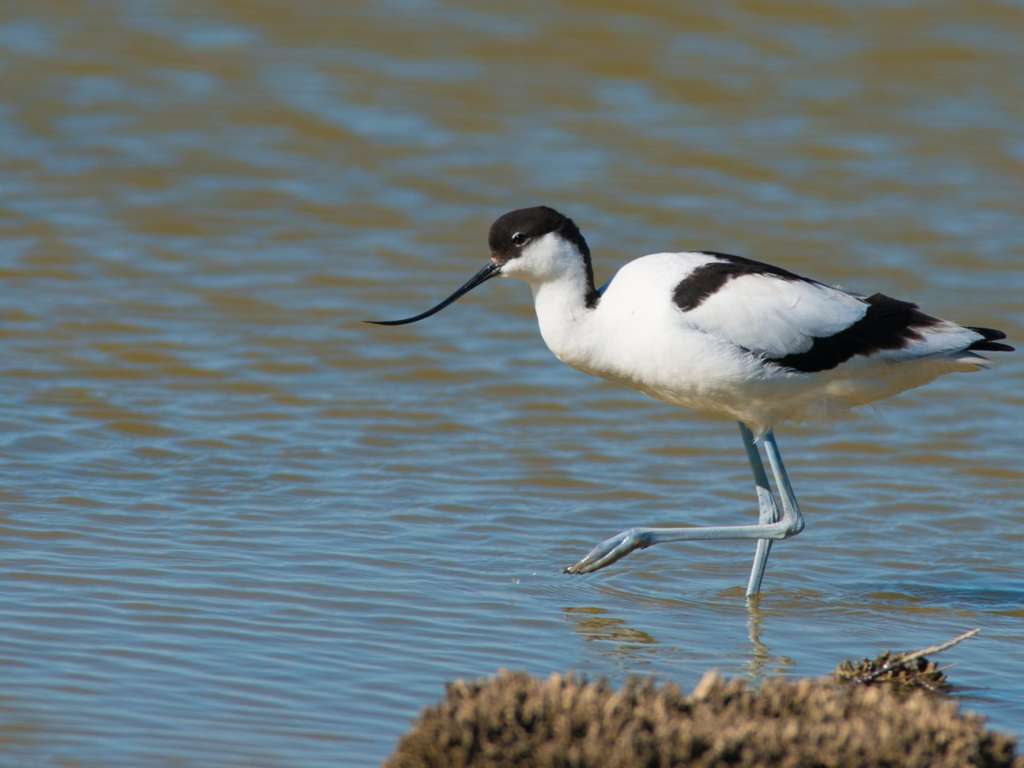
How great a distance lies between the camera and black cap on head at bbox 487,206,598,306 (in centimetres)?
615

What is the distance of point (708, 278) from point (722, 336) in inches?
8.7

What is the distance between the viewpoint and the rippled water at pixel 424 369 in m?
5.29

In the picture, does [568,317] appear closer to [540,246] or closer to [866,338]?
[540,246]

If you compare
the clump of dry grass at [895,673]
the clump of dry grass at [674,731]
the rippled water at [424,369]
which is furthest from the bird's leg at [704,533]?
the clump of dry grass at [674,731]

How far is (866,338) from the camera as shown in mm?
6246

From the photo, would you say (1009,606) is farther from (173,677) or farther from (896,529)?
(173,677)

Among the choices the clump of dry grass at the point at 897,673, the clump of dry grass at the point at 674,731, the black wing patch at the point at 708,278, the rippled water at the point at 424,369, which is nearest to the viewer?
the clump of dry grass at the point at 674,731

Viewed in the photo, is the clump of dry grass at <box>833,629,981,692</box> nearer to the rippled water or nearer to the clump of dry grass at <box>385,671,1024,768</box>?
the rippled water

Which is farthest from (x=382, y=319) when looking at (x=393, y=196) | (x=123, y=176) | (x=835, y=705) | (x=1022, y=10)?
(x=1022, y=10)

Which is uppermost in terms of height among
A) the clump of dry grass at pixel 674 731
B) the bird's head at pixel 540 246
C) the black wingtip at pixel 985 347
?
the bird's head at pixel 540 246

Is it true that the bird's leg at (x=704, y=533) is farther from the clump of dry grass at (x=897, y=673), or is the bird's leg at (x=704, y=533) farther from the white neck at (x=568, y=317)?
the clump of dry grass at (x=897, y=673)

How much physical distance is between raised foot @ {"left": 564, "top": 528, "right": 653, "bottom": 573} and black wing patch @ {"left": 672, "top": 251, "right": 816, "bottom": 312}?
2.75 ft

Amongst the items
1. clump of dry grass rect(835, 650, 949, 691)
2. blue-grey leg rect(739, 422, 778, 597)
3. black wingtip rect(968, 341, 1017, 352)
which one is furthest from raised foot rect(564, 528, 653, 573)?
black wingtip rect(968, 341, 1017, 352)

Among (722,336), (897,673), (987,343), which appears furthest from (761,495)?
(897,673)
